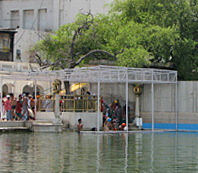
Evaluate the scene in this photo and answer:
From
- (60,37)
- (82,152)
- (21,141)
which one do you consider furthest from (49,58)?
(82,152)

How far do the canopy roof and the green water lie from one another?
5069mm

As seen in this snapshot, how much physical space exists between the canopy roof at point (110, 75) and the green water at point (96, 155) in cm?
507

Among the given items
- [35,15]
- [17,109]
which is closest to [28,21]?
[35,15]

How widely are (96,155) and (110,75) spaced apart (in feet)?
33.9

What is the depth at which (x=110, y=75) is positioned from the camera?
26000 mm

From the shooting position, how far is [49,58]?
35781 mm

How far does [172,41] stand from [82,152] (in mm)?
16984

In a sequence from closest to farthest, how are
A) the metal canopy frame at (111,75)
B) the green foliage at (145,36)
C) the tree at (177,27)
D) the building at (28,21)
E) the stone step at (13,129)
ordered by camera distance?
the metal canopy frame at (111,75) < the stone step at (13,129) < the green foliage at (145,36) < the tree at (177,27) < the building at (28,21)

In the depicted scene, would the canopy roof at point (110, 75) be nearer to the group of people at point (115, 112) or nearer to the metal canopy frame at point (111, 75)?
the metal canopy frame at point (111, 75)

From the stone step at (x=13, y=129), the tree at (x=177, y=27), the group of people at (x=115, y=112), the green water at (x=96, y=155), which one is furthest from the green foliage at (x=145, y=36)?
the green water at (x=96, y=155)

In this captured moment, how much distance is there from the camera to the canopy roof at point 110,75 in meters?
25.9

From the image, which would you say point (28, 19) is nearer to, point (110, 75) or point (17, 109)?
point (17, 109)

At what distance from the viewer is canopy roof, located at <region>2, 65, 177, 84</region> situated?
25922mm

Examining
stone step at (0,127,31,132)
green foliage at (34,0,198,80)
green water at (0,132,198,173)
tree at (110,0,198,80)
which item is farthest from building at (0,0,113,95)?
green water at (0,132,198,173)
